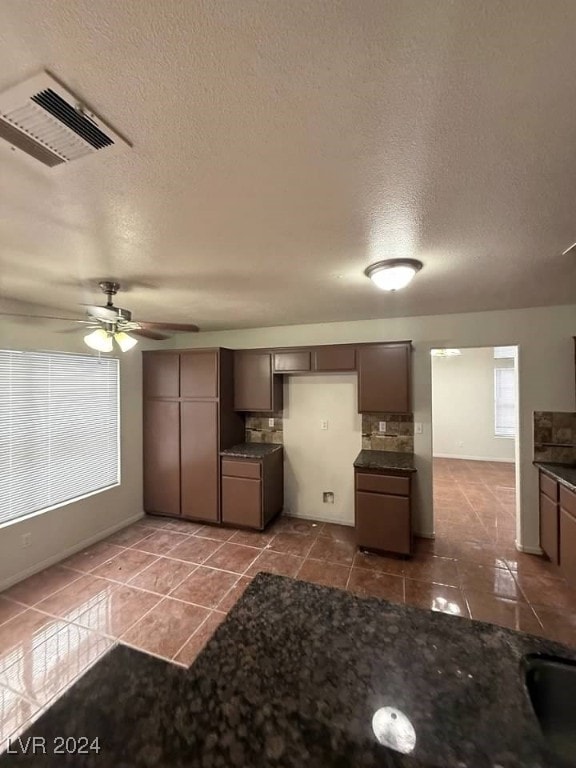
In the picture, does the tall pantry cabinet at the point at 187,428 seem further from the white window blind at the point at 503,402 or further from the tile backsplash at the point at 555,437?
the white window blind at the point at 503,402

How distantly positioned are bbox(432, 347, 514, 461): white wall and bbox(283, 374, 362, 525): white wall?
12.7ft

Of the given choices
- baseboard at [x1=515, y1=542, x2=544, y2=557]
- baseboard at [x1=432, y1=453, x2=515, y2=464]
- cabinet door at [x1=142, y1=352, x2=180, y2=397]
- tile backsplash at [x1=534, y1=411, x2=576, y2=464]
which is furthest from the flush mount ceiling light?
baseboard at [x1=432, y1=453, x2=515, y2=464]

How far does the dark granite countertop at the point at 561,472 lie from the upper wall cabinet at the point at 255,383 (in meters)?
2.77

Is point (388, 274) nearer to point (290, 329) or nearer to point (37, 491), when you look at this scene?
point (290, 329)

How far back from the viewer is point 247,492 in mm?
3684

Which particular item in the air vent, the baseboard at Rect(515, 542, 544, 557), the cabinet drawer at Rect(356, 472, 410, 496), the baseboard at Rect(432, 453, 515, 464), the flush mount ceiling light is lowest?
the baseboard at Rect(515, 542, 544, 557)

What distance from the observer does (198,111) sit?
0.91m

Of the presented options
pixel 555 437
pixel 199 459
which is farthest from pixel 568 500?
pixel 199 459

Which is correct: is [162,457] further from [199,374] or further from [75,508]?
[199,374]

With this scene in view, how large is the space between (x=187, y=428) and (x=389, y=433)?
243 centimetres

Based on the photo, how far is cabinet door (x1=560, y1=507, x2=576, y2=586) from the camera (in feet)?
8.00

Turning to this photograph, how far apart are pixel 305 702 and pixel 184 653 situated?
5.82 ft

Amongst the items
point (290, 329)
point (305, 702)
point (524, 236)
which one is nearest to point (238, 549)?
point (290, 329)

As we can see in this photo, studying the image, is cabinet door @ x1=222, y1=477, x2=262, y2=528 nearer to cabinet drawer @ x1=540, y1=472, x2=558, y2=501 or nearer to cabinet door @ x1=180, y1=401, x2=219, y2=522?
cabinet door @ x1=180, y1=401, x2=219, y2=522
